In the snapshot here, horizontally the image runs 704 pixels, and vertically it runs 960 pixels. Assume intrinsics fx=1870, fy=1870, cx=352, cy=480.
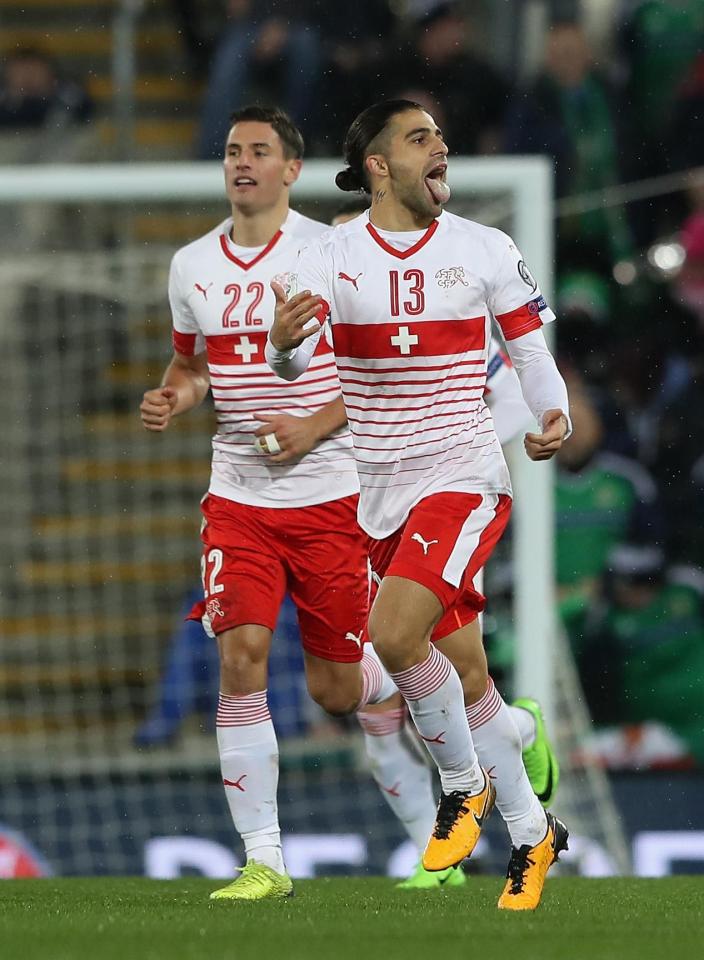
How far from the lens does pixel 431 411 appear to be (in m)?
5.72

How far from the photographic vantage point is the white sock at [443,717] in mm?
5480

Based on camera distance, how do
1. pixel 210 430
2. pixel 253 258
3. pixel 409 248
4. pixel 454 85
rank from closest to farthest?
pixel 409 248 → pixel 253 258 → pixel 210 430 → pixel 454 85

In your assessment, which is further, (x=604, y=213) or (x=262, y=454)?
(x=604, y=213)

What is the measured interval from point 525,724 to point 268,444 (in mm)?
1535

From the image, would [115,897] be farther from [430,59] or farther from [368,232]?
[430,59]

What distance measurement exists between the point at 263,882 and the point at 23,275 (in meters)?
5.54

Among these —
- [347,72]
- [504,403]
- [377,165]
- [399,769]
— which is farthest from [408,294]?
[347,72]

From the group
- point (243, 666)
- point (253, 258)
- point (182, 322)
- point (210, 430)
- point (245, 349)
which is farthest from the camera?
point (210, 430)

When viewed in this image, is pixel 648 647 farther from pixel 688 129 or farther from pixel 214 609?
pixel 214 609

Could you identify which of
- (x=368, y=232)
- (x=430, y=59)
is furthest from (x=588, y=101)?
(x=368, y=232)

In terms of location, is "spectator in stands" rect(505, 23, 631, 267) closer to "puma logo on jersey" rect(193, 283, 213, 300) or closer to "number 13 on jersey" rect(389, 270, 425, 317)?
"puma logo on jersey" rect(193, 283, 213, 300)

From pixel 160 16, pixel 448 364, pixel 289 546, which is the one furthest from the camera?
pixel 160 16

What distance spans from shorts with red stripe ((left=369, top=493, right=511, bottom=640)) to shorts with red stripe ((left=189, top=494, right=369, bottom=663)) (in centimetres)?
74

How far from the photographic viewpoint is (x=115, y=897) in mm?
6305
